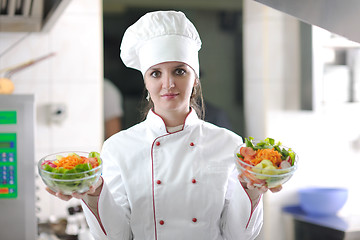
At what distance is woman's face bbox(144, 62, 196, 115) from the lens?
1195mm

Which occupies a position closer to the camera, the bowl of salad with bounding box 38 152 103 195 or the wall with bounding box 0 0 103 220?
the bowl of salad with bounding box 38 152 103 195

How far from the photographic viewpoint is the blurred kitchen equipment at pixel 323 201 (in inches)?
114

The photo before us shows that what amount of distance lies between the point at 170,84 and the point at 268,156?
340mm

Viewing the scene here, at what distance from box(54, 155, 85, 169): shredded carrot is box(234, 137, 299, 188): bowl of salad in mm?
329

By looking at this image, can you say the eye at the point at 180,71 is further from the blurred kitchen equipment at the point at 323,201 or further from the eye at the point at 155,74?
the blurred kitchen equipment at the point at 323,201

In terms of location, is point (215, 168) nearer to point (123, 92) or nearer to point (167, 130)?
point (167, 130)

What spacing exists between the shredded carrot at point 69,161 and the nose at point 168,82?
30 centimetres

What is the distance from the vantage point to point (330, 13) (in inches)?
18.1

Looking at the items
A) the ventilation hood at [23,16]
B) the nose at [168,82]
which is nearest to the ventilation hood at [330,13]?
the nose at [168,82]

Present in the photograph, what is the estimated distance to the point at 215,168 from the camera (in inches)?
50.4

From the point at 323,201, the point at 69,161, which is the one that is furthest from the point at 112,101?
the point at 69,161

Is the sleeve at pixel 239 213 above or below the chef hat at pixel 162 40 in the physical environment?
below

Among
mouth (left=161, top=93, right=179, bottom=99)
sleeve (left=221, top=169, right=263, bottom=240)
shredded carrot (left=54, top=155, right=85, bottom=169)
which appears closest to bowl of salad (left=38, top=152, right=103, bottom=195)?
shredded carrot (left=54, top=155, right=85, bottom=169)

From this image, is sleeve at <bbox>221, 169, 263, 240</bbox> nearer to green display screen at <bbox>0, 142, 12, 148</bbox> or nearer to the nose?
the nose
